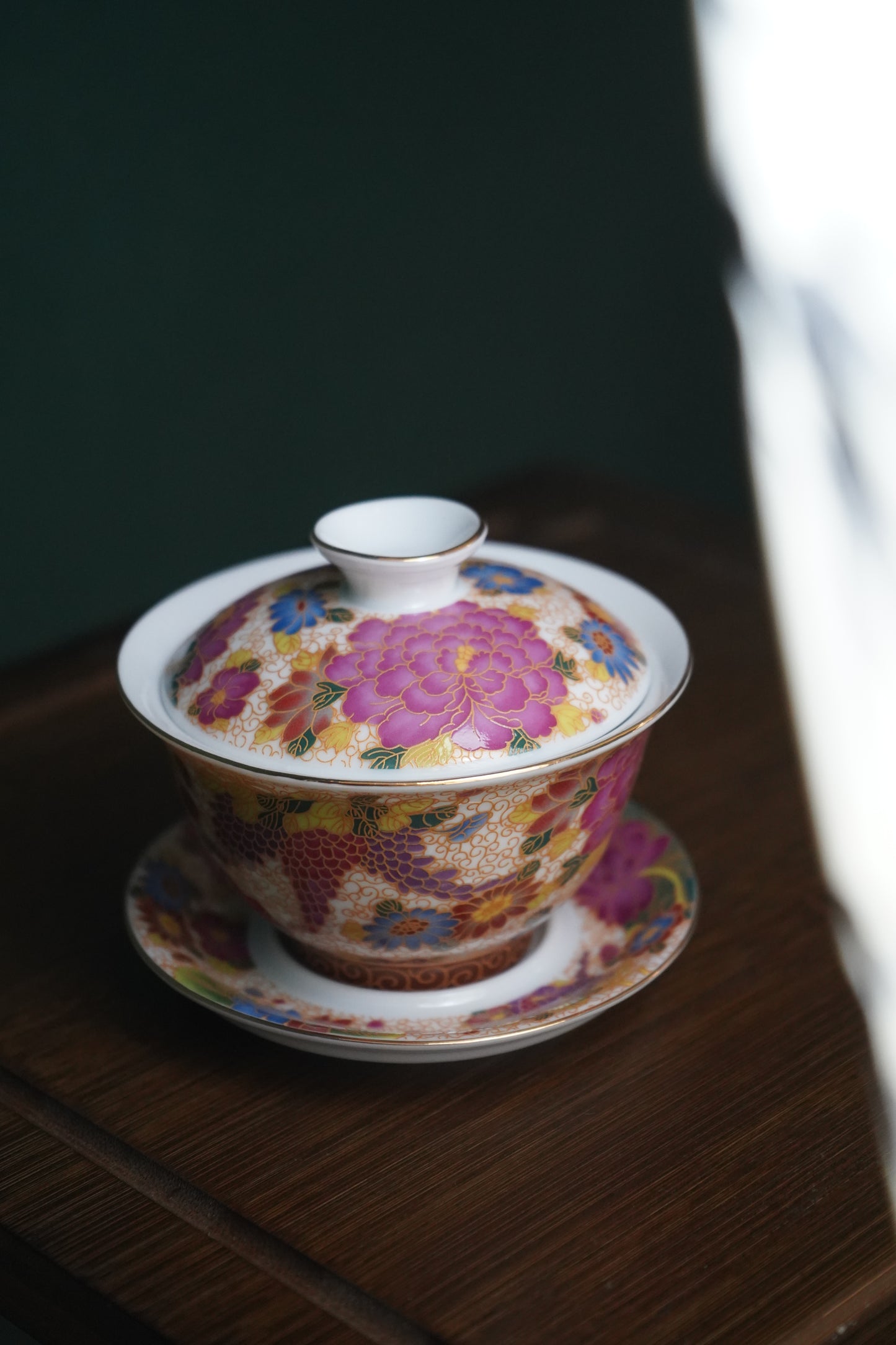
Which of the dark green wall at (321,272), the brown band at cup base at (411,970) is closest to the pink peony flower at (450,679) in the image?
the brown band at cup base at (411,970)

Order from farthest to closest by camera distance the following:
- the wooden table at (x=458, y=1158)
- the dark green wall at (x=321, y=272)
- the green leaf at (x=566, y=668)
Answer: the dark green wall at (x=321, y=272) → the green leaf at (x=566, y=668) → the wooden table at (x=458, y=1158)

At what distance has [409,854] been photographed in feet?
1.73

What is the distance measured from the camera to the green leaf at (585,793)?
54cm

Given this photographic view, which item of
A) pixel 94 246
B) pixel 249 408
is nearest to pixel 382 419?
pixel 249 408

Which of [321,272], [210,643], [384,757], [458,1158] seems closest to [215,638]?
[210,643]

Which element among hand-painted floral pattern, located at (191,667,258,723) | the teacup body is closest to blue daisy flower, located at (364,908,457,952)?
the teacup body

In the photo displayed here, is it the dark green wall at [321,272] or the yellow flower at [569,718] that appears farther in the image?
the dark green wall at [321,272]

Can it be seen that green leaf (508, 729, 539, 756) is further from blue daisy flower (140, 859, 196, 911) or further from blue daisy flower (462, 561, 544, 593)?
blue daisy flower (140, 859, 196, 911)

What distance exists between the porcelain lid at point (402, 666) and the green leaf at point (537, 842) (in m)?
0.04

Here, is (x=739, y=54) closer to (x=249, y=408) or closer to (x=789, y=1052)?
(x=249, y=408)

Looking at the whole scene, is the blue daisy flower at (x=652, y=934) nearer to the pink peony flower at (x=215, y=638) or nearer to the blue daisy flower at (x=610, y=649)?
the blue daisy flower at (x=610, y=649)

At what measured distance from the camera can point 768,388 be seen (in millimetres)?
1772

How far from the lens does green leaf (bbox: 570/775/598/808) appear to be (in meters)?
0.54

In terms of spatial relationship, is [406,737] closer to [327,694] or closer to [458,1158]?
[327,694]
